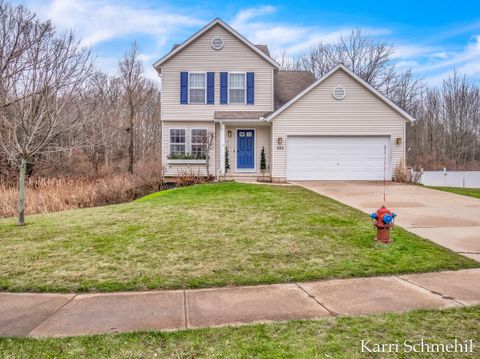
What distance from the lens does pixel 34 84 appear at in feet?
29.9

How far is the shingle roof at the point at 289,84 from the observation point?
2042 centimetres

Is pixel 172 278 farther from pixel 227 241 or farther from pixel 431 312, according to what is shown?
pixel 431 312

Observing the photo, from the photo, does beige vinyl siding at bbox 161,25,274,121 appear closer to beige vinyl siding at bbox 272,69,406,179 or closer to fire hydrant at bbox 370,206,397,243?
beige vinyl siding at bbox 272,69,406,179

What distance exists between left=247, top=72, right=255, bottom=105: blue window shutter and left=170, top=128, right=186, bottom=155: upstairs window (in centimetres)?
382

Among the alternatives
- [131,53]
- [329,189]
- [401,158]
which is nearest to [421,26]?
[401,158]

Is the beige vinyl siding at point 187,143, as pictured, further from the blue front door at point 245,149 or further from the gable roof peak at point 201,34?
the gable roof peak at point 201,34

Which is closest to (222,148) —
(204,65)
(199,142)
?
(199,142)

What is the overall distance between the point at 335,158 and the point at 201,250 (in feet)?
42.4

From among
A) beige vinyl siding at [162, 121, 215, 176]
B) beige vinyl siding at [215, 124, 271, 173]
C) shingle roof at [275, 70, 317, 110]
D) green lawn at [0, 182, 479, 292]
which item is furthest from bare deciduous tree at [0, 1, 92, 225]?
shingle roof at [275, 70, 317, 110]

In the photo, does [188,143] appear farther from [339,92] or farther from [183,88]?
[339,92]

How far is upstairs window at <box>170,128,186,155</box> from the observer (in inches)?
743

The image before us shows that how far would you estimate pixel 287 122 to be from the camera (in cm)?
1753

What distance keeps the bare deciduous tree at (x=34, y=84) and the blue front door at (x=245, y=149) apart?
8.13 meters

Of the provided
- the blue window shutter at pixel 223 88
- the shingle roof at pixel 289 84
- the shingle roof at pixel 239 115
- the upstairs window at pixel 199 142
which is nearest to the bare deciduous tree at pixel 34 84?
the upstairs window at pixel 199 142
